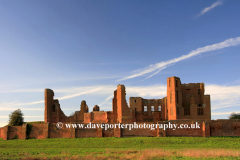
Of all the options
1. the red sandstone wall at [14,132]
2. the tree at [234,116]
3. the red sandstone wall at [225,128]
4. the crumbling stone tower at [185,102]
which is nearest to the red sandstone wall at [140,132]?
the red sandstone wall at [225,128]

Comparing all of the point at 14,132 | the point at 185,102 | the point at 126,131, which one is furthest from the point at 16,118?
the point at 185,102

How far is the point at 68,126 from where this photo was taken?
38.2 m

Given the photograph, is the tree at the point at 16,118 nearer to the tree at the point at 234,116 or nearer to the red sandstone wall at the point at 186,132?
the red sandstone wall at the point at 186,132

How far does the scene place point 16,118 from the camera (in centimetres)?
5644

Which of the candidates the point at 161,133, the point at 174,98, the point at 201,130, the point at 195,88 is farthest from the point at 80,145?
the point at 195,88

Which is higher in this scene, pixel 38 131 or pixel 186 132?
pixel 38 131

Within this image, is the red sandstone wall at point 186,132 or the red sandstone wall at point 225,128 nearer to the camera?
the red sandstone wall at point 186,132

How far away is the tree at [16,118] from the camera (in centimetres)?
5594

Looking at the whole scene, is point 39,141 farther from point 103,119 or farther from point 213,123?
point 213,123

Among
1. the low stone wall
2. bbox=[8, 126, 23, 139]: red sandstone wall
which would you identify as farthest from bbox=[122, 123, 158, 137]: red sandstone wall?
bbox=[8, 126, 23, 139]: red sandstone wall

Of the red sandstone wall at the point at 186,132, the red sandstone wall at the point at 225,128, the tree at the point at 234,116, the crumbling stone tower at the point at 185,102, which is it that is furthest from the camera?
the tree at the point at 234,116

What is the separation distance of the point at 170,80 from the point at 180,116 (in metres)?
7.39

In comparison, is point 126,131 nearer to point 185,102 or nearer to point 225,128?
point 225,128

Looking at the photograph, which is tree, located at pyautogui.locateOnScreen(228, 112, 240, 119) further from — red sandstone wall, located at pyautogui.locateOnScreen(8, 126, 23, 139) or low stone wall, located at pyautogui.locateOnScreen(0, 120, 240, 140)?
red sandstone wall, located at pyautogui.locateOnScreen(8, 126, 23, 139)
